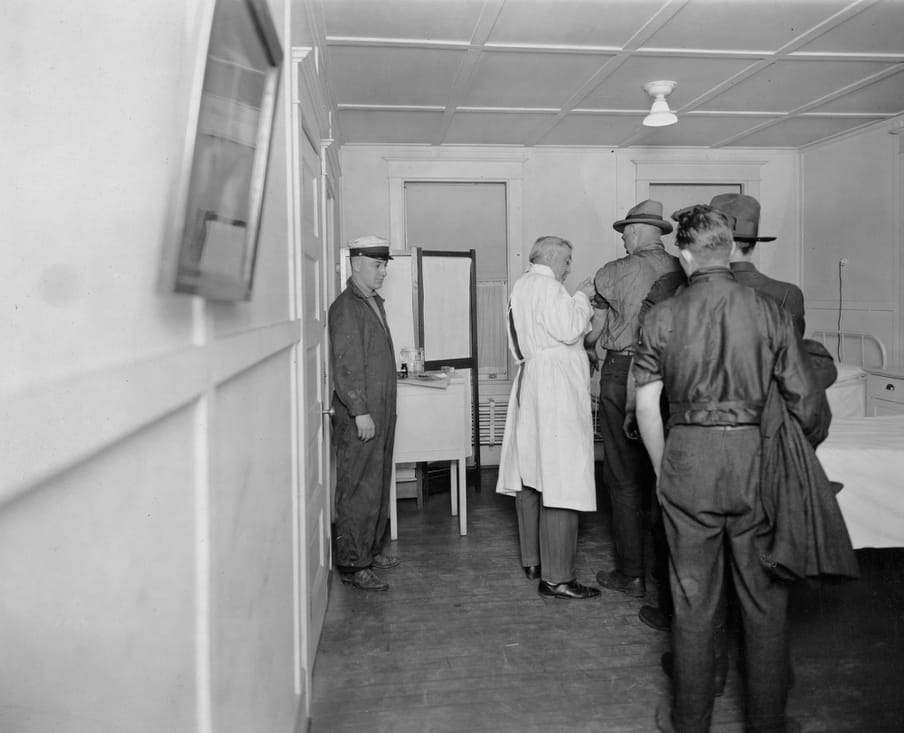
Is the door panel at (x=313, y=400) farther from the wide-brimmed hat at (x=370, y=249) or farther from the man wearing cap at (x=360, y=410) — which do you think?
the wide-brimmed hat at (x=370, y=249)

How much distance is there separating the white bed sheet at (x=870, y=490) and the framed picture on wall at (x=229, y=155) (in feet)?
8.04

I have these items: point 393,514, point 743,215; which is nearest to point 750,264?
point 743,215

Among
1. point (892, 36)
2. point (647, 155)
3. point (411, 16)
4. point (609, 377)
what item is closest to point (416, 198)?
point (647, 155)

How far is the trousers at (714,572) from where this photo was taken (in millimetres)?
1979

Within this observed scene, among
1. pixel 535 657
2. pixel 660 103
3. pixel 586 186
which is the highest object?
pixel 660 103

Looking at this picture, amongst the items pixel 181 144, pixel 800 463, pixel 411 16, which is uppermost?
pixel 411 16

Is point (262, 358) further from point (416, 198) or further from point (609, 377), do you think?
point (416, 198)

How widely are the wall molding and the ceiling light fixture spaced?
3.99 m

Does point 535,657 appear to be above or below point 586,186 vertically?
below

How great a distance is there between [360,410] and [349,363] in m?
0.22

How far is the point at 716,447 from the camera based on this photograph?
78.0 inches

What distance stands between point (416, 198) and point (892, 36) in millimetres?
3355

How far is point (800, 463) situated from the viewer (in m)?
1.95

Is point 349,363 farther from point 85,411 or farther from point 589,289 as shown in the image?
point 85,411
